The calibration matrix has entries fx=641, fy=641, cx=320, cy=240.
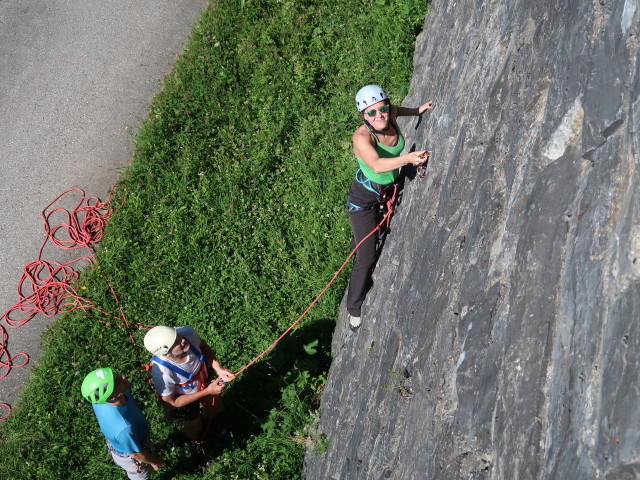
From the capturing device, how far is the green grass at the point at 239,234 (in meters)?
7.88

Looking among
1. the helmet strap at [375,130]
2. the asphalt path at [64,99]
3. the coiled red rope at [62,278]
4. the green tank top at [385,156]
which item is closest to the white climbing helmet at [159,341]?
the coiled red rope at [62,278]

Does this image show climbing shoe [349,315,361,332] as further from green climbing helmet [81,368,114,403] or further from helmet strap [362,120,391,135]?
green climbing helmet [81,368,114,403]

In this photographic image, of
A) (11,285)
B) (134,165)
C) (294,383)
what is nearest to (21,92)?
(134,165)

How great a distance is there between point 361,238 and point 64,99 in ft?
22.4

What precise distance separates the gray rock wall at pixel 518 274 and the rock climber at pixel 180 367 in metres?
1.57

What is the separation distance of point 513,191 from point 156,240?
6365 millimetres

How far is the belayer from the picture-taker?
5.88 metres

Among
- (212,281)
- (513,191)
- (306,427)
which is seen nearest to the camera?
(513,191)

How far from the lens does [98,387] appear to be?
5.96 meters

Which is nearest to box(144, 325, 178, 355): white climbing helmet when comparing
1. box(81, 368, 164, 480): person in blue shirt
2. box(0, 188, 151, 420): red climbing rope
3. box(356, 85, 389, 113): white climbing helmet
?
box(81, 368, 164, 480): person in blue shirt

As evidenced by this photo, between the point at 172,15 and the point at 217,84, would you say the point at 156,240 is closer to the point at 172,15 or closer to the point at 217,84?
the point at 217,84

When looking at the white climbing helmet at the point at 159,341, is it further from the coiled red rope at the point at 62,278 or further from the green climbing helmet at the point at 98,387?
the coiled red rope at the point at 62,278

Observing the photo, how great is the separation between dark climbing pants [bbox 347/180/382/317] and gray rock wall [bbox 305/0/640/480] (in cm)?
50

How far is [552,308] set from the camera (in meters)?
3.39
